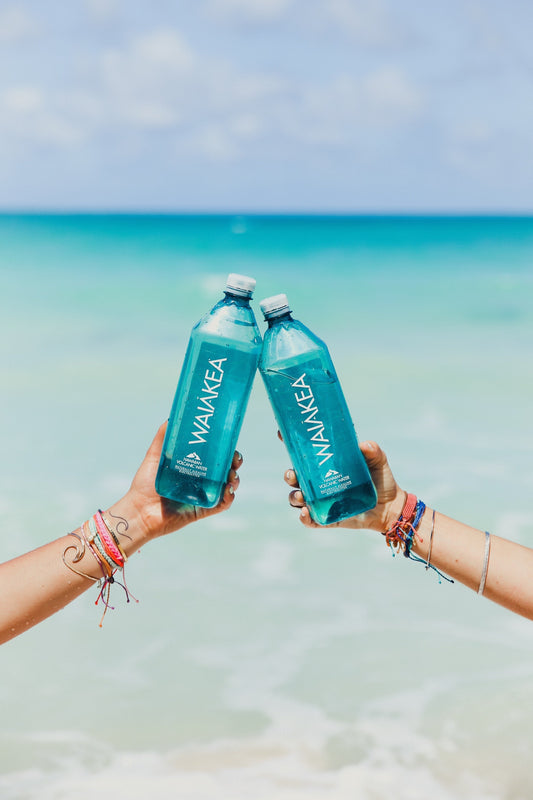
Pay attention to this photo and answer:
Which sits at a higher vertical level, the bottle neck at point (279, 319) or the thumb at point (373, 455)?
the bottle neck at point (279, 319)

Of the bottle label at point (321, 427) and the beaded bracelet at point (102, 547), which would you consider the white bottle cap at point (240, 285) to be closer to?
the bottle label at point (321, 427)

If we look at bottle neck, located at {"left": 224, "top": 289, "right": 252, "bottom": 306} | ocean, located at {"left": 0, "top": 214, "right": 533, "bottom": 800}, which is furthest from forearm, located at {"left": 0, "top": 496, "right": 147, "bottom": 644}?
ocean, located at {"left": 0, "top": 214, "right": 533, "bottom": 800}

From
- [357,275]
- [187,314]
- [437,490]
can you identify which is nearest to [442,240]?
[357,275]

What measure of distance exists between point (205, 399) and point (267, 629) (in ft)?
7.81

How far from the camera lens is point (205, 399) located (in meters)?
1.80

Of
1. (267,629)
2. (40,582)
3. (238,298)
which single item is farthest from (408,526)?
(267,629)

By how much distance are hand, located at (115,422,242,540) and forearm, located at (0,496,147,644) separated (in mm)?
163

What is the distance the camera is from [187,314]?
12.5m

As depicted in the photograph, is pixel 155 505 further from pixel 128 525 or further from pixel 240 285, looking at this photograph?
pixel 240 285

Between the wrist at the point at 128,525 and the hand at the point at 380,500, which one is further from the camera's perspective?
the hand at the point at 380,500

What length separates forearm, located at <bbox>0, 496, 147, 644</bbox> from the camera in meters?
1.63

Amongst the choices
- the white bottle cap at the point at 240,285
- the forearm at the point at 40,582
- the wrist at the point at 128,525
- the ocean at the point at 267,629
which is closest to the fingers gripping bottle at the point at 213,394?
the white bottle cap at the point at 240,285

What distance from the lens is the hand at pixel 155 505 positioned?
1.88 meters

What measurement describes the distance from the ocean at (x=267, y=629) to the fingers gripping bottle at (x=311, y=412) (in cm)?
143
